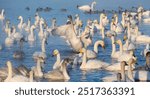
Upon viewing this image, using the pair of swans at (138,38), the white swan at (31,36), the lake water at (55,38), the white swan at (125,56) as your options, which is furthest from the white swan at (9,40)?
the pair of swans at (138,38)

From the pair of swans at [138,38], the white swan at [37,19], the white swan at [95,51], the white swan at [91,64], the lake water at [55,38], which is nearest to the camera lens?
the lake water at [55,38]

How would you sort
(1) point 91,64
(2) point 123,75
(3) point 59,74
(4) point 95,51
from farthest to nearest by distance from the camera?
(4) point 95,51 < (1) point 91,64 < (3) point 59,74 < (2) point 123,75

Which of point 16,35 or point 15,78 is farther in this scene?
point 16,35

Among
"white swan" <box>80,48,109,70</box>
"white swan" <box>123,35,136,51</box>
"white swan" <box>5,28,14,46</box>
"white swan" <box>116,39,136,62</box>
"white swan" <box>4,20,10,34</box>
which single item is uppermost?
"white swan" <box>4,20,10,34</box>

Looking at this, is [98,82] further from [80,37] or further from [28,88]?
[80,37]

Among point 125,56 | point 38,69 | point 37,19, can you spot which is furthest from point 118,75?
point 37,19

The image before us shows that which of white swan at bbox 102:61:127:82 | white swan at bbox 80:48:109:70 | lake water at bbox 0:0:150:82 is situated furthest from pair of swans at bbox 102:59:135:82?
white swan at bbox 80:48:109:70

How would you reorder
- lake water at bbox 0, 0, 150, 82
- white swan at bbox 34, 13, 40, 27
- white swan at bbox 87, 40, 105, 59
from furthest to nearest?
white swan at bbox 34, 13, 40, 27 < white swan at bbox 87, 40, 105, 59 < lake water at bbox 0, 0, 150, 82

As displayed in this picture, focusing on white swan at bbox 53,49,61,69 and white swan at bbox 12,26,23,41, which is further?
white swan at bbox 12,26,23,41

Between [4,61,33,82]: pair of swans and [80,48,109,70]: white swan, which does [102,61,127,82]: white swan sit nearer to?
[80,48,109,70]: white swan

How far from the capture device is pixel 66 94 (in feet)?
16.7

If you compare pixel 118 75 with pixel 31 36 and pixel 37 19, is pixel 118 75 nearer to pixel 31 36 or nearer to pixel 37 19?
pixel 31 36

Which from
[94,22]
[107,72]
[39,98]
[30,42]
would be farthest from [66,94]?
[94,22]

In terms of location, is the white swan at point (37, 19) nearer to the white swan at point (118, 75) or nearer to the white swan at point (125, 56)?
the white swan at point (125, 56)
